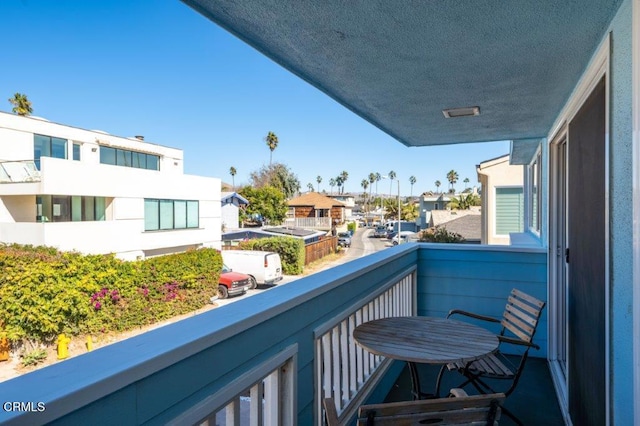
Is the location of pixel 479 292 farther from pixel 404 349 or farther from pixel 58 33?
pixel 58 33

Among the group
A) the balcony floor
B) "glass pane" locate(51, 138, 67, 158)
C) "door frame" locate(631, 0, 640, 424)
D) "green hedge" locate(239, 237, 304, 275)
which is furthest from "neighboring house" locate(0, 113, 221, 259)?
"door frame" locate(631, 0, 640, 424)

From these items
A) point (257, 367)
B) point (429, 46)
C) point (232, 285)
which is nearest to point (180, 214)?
point (232, 285)

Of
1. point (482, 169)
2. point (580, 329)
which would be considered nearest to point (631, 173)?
point (580, 329)

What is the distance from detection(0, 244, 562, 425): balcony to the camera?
753 mm

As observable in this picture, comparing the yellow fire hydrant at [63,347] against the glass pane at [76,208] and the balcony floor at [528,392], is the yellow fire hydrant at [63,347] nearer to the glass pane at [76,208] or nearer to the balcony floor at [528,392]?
the glass pane at [76,208]

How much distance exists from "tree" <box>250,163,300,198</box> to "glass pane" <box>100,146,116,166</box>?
22.2 meters

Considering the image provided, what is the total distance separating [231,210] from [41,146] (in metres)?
14.8

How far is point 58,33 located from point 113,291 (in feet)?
50.3

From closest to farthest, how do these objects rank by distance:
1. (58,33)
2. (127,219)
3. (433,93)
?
(433,93) < (127,219) < (58,33)

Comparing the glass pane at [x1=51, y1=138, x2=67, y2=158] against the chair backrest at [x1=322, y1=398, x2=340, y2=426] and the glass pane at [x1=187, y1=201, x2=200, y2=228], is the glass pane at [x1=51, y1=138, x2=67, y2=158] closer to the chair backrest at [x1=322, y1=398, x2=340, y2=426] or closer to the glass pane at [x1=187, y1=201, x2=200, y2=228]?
the glass pane at [x1=187, y1=201, x2=200, y2=228]

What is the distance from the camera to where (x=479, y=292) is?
12.3 feet

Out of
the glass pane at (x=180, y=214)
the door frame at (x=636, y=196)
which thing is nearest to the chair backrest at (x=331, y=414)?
the door frame at (x=636, y=196)

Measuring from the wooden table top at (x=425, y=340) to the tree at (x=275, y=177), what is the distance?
37.0 m

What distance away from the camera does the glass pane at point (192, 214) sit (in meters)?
16.3
